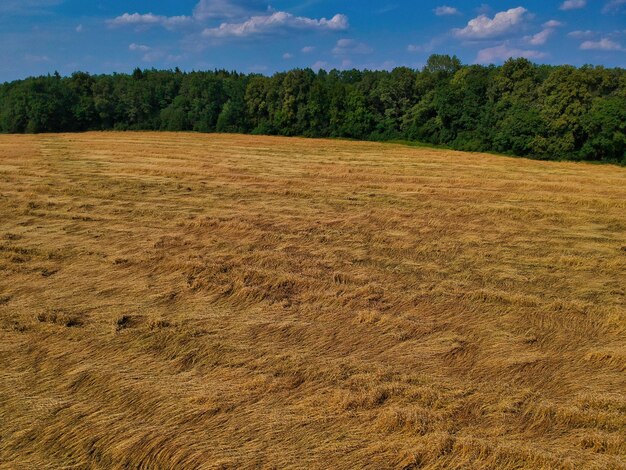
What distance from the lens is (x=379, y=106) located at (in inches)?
2029

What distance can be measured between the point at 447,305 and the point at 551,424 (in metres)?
3.16

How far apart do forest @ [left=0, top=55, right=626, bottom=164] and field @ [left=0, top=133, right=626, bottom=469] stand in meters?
21.1

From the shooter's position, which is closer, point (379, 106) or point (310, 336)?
point (310, 336)

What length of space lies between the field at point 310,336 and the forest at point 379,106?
21147 mm

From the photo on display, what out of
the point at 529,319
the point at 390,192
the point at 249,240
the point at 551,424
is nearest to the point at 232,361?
the point at 551,424

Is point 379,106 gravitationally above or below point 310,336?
above

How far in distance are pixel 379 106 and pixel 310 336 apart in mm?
47059

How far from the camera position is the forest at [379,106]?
113ft

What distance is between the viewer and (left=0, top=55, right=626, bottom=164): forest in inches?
1353

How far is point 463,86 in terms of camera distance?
43438 mm

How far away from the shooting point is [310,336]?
709cm

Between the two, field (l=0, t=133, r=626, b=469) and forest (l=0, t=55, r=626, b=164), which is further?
forest (l=0, t=55, r=626, b=164)

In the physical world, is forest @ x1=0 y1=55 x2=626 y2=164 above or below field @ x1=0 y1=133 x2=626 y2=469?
above

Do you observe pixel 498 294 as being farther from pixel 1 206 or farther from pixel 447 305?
pixel 1 206
